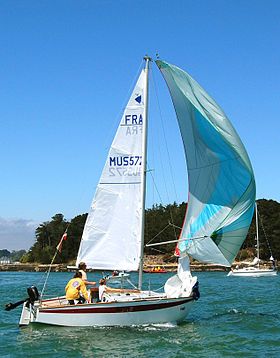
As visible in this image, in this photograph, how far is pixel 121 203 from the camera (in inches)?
645

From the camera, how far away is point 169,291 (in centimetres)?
1550

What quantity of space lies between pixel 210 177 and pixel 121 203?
327cm

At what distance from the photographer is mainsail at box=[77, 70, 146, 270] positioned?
16047mm

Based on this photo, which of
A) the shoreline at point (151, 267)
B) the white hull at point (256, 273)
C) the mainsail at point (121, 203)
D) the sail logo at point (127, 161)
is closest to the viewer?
the mainsail at point (121, 203)

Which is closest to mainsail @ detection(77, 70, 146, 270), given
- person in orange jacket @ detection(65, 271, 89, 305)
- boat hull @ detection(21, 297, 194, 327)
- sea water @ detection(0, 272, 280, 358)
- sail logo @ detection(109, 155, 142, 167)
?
sail logo @ detection(109, 155, 142, 167)

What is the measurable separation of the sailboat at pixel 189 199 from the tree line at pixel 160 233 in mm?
39742

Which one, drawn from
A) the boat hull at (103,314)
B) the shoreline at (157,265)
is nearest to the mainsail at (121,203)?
the boat hull at (103,314)

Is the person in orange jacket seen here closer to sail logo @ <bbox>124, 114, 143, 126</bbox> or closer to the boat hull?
the boat hull

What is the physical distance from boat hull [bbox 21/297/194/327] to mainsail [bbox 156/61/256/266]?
7.50ft

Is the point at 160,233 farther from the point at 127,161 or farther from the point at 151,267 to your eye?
the point at 127,161

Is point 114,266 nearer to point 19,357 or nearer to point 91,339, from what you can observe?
point 91,339

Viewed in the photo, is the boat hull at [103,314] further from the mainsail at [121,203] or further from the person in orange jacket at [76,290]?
the mainsail at [121,203]

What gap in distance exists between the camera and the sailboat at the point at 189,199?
15.4 meters

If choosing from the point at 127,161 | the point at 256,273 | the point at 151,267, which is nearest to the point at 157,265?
the point at 151,267
